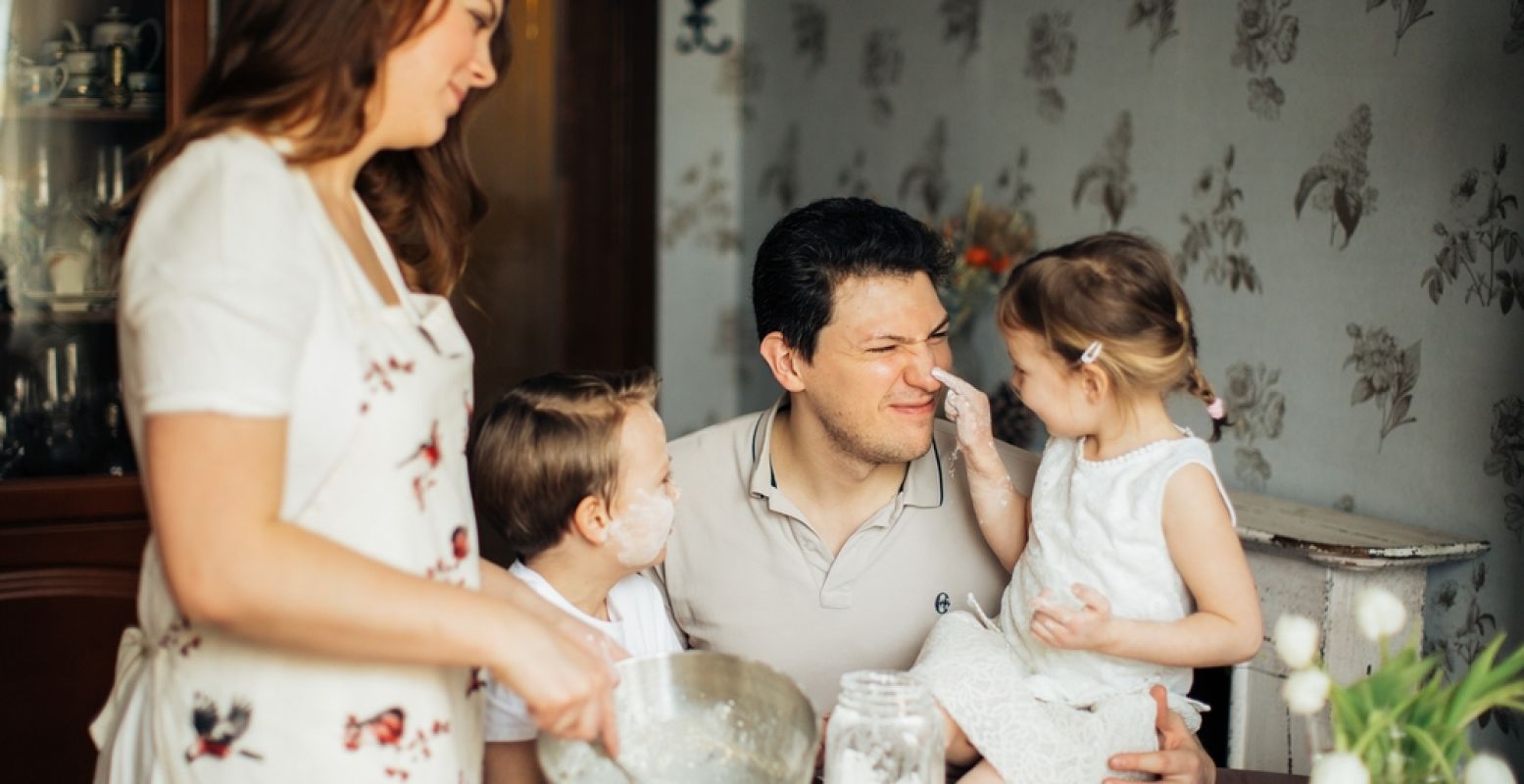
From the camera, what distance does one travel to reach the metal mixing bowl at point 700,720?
3.89 ft

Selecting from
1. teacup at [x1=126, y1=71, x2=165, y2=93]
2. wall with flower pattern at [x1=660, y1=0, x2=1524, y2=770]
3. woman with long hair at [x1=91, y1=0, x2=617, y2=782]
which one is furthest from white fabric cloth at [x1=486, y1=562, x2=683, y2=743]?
teacup at [x1=126, y1=71, x2=165, y2=93]

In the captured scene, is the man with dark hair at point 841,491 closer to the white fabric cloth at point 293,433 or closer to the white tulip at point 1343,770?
the white fabric cloth at point 293,433

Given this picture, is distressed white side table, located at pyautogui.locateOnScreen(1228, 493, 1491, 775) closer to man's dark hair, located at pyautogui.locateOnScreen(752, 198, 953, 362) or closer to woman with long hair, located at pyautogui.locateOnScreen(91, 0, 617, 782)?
man's dark hair, located at pyautogui.locateOnScreen(752, 198, 953, 362)

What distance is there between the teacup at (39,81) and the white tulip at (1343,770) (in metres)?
2.51

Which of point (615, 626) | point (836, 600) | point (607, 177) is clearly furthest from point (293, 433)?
point (607, 177)

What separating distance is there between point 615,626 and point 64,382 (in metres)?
1.58

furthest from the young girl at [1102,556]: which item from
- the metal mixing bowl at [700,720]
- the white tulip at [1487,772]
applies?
the white tulip at [1487,772]

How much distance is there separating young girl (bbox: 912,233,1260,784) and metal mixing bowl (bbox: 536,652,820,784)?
30 centimetres

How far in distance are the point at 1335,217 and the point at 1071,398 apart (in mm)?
745

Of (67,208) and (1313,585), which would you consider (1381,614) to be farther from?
(67,208)

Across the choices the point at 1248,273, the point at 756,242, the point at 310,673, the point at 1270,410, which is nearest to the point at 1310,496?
the point at 1270,410

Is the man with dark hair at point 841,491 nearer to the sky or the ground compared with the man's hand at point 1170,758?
nearer to the sky

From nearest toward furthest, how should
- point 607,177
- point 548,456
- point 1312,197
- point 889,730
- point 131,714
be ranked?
point 131,714
point 889,730
point 548,456
point 1312,197
point 607,177

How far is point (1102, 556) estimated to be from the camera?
153 cm
